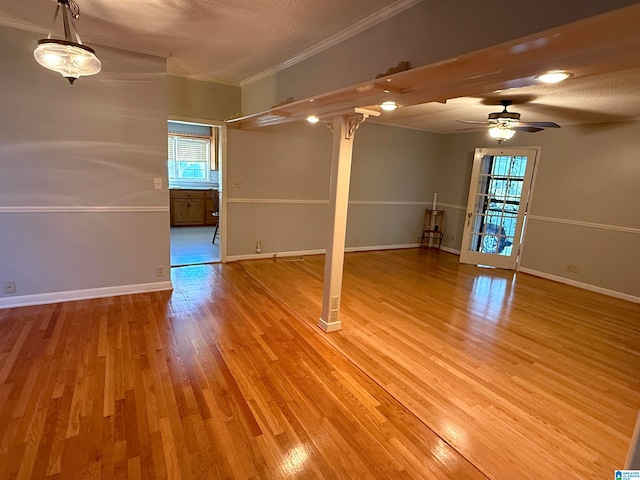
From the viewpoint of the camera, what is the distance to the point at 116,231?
11.9 feet

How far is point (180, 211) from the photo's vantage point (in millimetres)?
7965

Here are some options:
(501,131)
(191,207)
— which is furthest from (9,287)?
(501,131)

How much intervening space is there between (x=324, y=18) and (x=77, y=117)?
2.58 metres

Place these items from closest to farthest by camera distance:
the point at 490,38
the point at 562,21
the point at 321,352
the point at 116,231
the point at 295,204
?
1. the point at 562,21
2. the point at 490,38
3. the point at 321,352
4. the point at 116,231
5. the point at 295,204

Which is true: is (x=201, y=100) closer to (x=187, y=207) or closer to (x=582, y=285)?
(x=187, y=207)

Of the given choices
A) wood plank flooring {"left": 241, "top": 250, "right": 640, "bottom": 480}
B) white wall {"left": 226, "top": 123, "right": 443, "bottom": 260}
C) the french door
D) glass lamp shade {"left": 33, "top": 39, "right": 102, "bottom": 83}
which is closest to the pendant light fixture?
glass lamp shade {"left": 33, "top": 39, "right": 102, "bottom": 83}

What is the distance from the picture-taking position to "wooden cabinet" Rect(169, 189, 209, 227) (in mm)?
7855

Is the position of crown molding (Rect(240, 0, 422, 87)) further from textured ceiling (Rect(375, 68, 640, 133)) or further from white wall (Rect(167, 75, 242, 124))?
textured ceiling (Rect(375, 68, 640, 133))

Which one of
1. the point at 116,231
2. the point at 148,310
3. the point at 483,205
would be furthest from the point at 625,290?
the point at 116,231

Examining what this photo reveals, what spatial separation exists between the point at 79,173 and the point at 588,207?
6550 mm

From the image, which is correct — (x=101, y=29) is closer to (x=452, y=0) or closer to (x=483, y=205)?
(x=452, y=0)

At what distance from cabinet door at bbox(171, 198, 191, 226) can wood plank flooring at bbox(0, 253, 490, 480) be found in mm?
4801

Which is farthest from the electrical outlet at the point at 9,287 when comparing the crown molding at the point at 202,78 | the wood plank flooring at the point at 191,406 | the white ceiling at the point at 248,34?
the crown molding at the point at 202,78

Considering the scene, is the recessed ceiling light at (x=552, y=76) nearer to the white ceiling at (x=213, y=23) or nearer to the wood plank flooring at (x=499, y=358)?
the white ceiling at (x=213, y=23)
